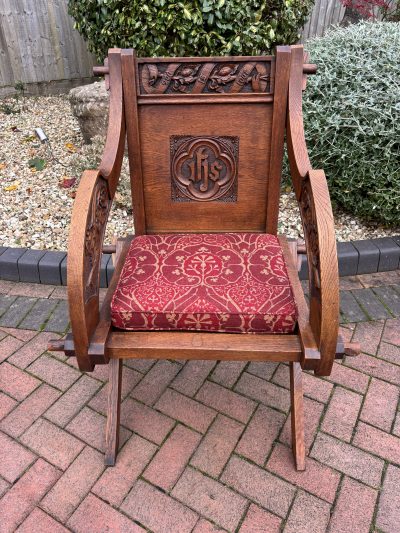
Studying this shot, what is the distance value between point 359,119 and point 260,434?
1886mm

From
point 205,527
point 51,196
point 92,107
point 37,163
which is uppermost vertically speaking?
point 92,107

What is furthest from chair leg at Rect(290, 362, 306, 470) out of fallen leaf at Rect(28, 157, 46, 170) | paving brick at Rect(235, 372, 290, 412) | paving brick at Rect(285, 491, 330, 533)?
fallen leaf at Rect(28, 157, 46, 170)

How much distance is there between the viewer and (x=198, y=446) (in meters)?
1.81

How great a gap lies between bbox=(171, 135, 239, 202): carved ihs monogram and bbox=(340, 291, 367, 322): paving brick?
104 cm

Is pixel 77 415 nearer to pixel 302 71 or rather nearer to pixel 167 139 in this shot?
pixel 167 139

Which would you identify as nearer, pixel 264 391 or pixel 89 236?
pixel 89 236

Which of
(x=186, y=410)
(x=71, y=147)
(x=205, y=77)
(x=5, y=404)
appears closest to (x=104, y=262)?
(x=5, y=404)

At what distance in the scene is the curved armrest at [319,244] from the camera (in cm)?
126

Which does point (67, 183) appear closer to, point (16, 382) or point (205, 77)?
point (16, 382)

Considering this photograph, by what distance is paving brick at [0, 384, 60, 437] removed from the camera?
1.88m

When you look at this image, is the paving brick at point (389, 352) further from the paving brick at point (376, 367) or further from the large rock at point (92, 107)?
the large rock at point (92, 107)

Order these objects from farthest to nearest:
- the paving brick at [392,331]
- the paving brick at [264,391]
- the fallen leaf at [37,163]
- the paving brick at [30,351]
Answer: the fallen leaf at [37,163]
the paving brick at [392,331]
the paving brick at [30,351]
the paving brick at [264,391]

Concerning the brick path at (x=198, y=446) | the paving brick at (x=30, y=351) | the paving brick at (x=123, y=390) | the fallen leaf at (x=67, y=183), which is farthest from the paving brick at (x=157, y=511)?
the fallen leaf at (x=67, y=183)

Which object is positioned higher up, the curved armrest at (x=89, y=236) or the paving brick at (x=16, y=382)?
the curved armrest at (x=89, y=236)
